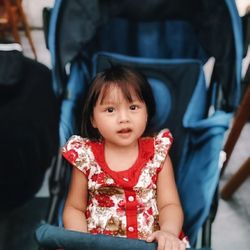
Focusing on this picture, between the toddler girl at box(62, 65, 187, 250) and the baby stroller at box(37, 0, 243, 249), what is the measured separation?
0.06m

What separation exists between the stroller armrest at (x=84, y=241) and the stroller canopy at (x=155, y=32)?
510 millimetres

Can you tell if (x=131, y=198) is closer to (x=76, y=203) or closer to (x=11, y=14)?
(x=76, y=203)

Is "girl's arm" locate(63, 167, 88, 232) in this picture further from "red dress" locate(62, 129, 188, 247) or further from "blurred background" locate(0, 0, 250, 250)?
"blurred background" locate(0, 0, 250, 250)

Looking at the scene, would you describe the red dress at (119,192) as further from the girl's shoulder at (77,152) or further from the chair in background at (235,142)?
the chair in background at (235,142)

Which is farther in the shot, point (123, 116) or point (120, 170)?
point (120, 170)

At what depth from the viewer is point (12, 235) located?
161 cm

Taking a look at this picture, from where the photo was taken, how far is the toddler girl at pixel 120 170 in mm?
1130

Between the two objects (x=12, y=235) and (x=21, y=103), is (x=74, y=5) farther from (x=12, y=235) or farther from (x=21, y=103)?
(x=12, y=235)

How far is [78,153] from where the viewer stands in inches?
47.9

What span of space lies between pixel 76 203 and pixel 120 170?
156mm

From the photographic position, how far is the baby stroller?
1150 mm

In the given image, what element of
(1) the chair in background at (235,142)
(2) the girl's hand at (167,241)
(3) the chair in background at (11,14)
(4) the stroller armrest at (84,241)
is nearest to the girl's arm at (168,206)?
(2) the girl's hand at (167,241)

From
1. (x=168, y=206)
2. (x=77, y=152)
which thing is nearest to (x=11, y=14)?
(x=77, y=152)

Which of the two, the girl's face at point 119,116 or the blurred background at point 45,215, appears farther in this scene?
the blurred background at point 45,215
